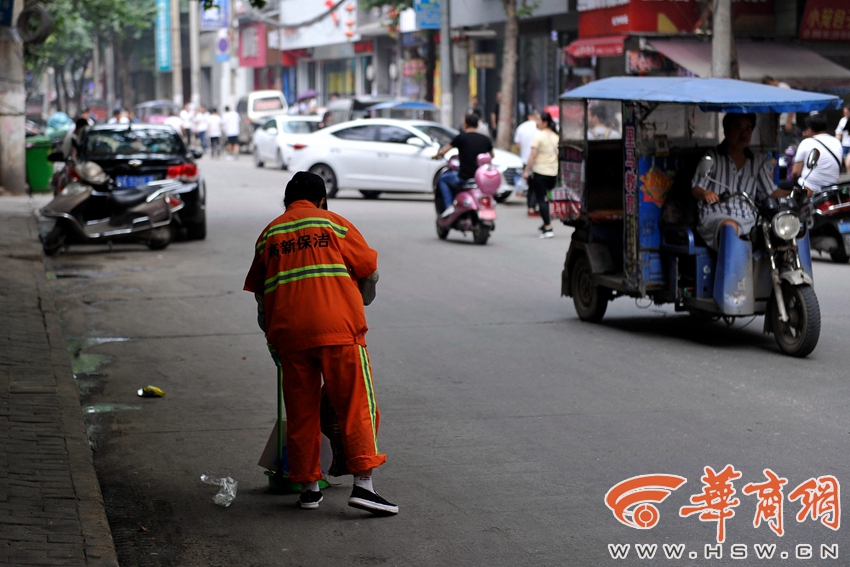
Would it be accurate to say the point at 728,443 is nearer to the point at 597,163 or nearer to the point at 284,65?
the point at 597,163

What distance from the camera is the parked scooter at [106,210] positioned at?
15256 mm

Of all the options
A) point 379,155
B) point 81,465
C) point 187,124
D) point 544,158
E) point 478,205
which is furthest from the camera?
point 187,124

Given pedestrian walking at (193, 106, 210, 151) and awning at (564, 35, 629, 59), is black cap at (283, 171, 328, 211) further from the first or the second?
pedestrian walking at (193, 106, 210, 151)

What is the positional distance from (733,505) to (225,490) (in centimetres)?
232

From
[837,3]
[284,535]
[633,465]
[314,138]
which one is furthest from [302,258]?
[837,3]

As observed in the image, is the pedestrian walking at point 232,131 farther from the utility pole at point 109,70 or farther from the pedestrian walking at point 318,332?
the utility pole at point 109,70

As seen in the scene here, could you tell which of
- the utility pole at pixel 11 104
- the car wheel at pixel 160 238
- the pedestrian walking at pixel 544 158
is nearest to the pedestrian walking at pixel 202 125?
the utility pole at pixel 11 104

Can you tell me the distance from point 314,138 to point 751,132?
1644 centimetres

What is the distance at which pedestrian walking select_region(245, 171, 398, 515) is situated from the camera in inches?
203

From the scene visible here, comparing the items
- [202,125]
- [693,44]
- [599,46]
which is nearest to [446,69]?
[599,46]

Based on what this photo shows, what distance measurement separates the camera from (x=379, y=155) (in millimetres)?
24188

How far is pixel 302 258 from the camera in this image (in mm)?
5176

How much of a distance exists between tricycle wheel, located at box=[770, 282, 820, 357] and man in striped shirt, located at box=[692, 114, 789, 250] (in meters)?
0.63

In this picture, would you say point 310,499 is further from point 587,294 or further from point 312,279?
point 587,294
